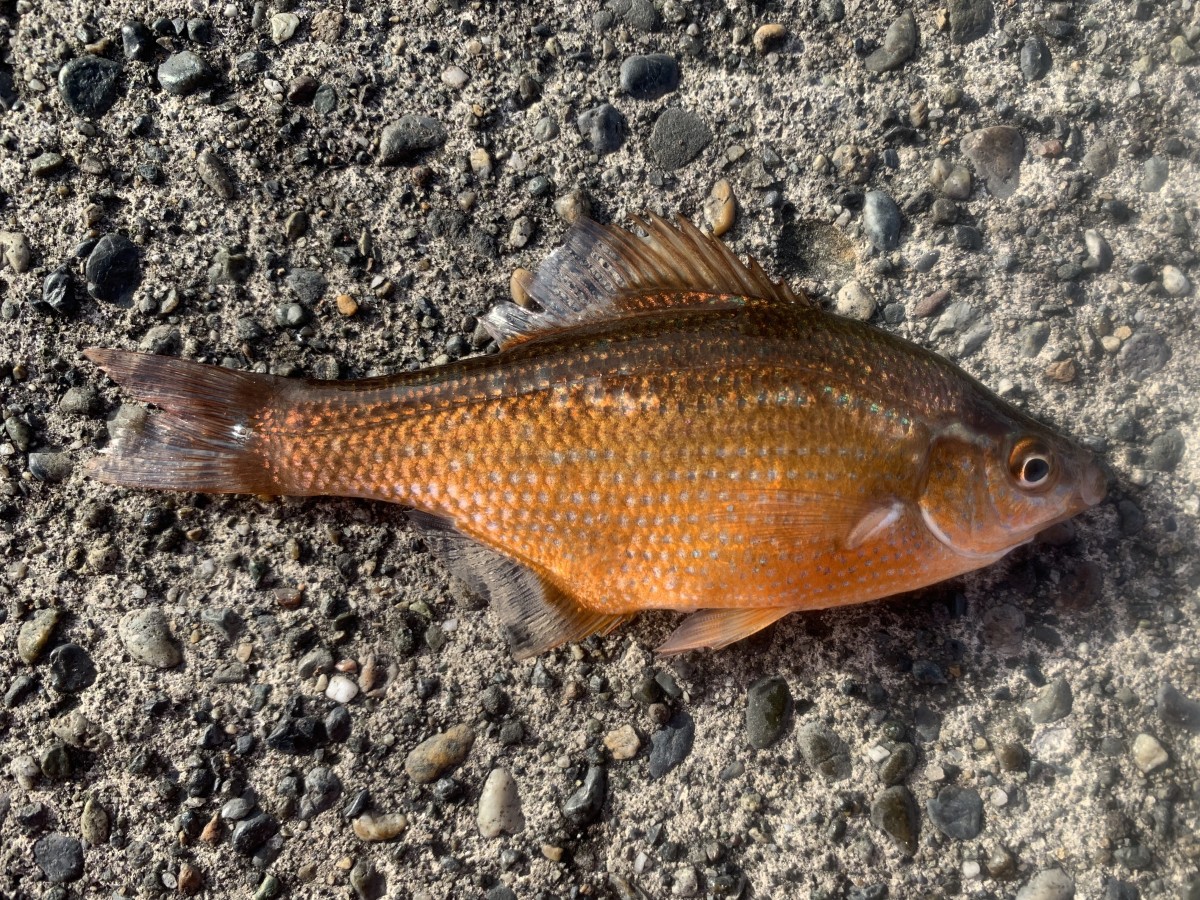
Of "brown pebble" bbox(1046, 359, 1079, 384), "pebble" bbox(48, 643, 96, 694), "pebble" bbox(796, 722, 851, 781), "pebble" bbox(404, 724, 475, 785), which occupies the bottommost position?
"pebble" bbox(796, 722, 851, 781)

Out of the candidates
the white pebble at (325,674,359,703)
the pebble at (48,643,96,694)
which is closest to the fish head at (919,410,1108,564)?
the white pebble at (325,674,359,703)

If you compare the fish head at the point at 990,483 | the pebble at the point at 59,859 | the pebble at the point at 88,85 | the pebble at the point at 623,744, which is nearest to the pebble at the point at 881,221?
the fish head at the point at 990,483

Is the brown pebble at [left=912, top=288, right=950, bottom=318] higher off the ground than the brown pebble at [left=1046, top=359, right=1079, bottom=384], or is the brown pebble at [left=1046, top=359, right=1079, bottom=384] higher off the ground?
the brown pebble at [left=912, top=288, right=950, bottom=318]

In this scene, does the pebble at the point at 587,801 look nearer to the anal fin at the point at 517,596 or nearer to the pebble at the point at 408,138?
the anal fin at the point at 517,596

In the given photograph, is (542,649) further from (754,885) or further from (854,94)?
(854,94)

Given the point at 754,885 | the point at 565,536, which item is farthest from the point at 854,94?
the point at 754,885

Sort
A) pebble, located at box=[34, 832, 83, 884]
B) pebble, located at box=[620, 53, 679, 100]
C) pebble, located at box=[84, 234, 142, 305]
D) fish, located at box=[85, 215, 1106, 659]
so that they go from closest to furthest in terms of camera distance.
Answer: fish, located at box=[85, 215, 1106, 659] < pebble, located at box=[34, 832, 83, 884] < pebble, located at box=[84, 234, 142, 305] < pebble, located at box=[620, 53, 679, 100]

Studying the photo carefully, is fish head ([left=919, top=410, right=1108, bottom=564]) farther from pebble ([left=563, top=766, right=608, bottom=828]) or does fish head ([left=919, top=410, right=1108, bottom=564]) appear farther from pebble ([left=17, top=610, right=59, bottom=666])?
pebble ([left=17, top=610, right=59, bottom=666])

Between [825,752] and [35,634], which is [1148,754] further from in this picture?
[35,634]
